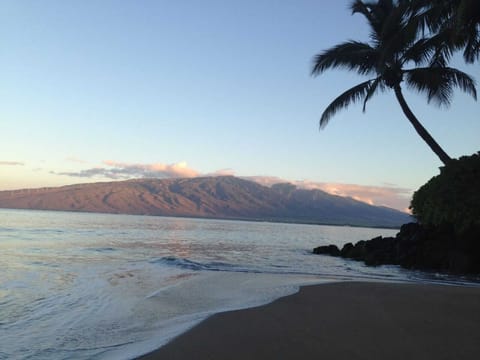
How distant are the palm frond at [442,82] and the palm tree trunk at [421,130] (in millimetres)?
1033

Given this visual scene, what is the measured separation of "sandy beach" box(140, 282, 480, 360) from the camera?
15.3 ft

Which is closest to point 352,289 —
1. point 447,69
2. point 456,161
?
point 456,161

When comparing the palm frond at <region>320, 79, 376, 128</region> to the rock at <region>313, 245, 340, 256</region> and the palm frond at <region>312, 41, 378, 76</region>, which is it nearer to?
the palm frond at <region>312, 41, 378, 76</region>

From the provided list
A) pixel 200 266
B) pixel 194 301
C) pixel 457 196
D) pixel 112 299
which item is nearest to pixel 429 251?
pixel 457 196

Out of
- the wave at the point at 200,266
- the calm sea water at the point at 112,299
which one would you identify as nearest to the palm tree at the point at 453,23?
the calm sea water at the point at 112,299

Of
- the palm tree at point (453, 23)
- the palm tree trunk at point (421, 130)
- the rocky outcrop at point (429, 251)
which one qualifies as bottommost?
the rocky outcrop at point (429, 251)

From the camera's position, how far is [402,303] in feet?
25.7

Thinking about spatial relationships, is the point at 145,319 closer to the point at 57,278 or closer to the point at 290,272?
the point at 57,278

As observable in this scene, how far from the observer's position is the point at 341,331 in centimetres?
561

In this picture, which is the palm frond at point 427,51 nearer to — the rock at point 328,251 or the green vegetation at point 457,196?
the green vegetation at point 457,196

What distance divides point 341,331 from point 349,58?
1819 centimetres

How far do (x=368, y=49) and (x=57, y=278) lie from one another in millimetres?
17487

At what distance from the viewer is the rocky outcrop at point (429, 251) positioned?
52.2 ft

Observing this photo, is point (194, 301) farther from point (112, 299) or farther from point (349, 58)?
point (349, 58)
